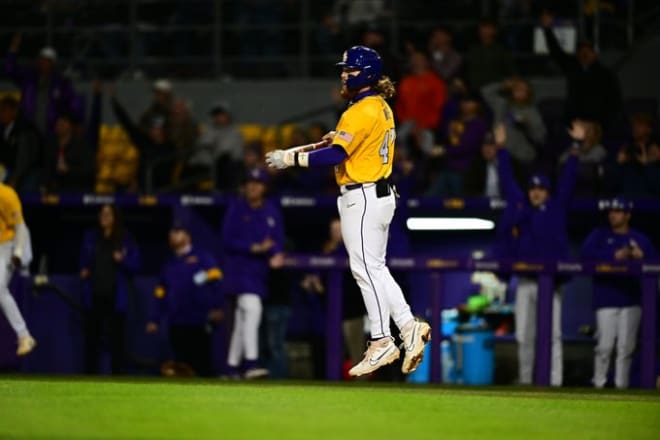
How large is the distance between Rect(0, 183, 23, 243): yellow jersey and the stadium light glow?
442 centimetres

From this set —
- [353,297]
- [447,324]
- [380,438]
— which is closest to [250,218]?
[353,297]

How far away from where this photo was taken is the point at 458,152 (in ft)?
47.3

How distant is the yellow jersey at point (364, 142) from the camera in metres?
8.77

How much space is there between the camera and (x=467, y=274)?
48.0 feet

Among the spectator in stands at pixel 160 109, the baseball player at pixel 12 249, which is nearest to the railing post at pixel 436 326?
the baseball player at pixel 12 249

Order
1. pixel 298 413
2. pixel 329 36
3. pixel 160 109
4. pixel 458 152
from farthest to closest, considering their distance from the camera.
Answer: pixel 329 36 → pixel 160 109 → pixel 458 152 → pixel 298 413

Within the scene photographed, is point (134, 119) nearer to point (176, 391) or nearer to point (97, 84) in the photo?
point (97, 84)

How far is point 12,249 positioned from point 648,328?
5611 mm

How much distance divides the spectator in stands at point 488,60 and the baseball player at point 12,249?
5570 mm

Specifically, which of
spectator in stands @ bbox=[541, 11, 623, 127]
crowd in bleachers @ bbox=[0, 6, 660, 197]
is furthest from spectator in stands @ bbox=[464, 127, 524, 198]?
spectator in stands @ bbox=[541, 11, 623, 127]

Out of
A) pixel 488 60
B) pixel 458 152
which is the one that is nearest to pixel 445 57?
pixel 488 60

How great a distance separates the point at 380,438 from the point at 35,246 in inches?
401

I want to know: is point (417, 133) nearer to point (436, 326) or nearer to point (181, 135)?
point (181, 135)

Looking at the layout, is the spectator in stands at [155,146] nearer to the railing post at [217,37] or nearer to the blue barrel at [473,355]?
the railing post at [217,37]
